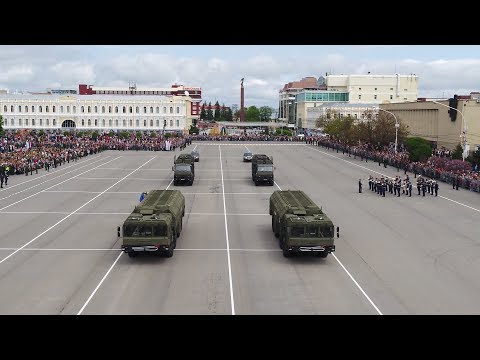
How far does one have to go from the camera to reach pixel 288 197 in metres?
25.7

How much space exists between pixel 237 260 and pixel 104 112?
12020 cm

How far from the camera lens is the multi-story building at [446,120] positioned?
6397 cm

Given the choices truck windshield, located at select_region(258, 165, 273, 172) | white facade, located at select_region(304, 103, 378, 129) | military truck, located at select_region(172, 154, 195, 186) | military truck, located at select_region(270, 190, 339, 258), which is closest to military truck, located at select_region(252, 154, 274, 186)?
truck windshield, located at select_region(258, 165, 273, 172)

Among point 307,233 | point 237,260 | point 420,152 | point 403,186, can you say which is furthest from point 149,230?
point 420,152

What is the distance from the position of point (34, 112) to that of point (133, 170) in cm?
8657

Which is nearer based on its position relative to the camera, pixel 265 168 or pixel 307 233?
pixel 307 233

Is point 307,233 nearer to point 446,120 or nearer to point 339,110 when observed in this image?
point 446,120

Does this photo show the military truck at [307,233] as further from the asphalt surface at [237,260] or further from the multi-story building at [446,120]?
the multi-story building at [446,120]

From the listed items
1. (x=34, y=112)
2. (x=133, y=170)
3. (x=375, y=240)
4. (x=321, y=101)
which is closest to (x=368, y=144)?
(x=133, y=170)

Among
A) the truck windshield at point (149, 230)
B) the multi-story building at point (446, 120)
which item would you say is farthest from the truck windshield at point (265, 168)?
the truck windshield at point (149, 230)

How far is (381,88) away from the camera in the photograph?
174625mm

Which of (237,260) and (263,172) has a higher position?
(263,172)

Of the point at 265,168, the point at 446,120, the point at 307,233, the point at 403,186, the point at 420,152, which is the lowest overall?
the point at 403,186

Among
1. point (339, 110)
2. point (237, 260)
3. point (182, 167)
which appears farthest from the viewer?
point (339, 110)
